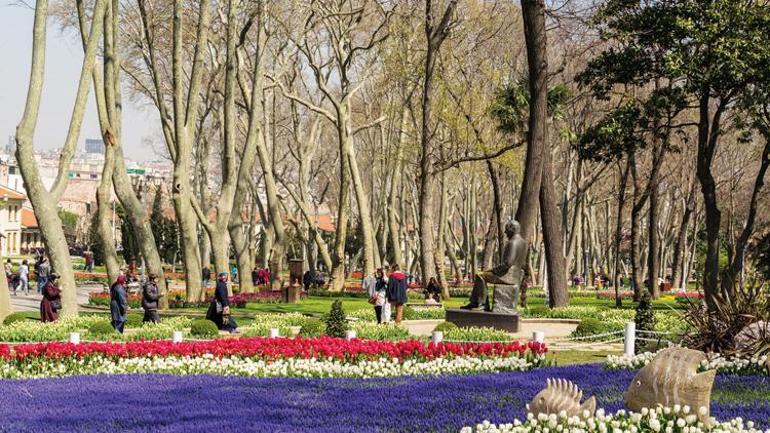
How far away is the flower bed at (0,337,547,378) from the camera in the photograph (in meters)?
15.0

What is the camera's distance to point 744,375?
13.4 m

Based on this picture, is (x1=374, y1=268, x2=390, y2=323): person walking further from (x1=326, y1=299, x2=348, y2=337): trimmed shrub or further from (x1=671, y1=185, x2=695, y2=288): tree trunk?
(x1=671, y1=185, x2=695, y2=288): tree trunk

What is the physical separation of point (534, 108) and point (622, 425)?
19.3 metres

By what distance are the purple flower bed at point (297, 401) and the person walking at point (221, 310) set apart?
8223mm

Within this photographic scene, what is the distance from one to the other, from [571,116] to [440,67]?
18.7ft

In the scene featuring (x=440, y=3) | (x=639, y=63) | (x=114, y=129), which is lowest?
(x=114, y=129)

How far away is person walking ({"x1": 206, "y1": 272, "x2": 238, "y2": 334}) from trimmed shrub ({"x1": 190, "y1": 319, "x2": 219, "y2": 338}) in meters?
1.20

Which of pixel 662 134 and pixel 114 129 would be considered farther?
pixel 662 134

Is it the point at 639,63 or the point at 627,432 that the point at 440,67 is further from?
the point at 627,432

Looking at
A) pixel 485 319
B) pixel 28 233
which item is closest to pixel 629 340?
pixel 485 319

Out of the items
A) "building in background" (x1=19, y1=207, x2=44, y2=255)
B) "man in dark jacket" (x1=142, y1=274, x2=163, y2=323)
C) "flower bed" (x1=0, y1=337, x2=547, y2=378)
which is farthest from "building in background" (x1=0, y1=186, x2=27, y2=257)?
"flower bed" (x1=0, y1=337, x2=547, y2=378)

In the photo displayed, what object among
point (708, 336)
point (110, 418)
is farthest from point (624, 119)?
point (110, 418)

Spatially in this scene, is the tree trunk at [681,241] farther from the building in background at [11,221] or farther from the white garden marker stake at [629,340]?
the building in background at [11,221]

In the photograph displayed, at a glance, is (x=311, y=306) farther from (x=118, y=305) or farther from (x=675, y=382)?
(x=675, y=382)
